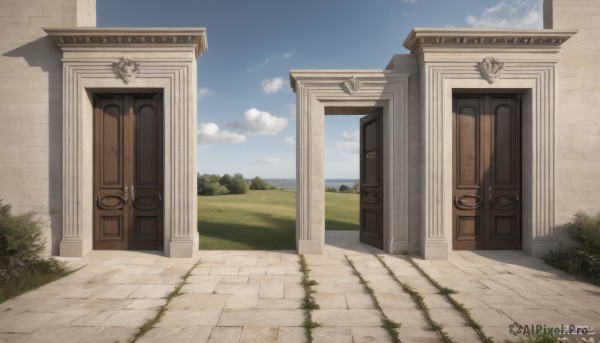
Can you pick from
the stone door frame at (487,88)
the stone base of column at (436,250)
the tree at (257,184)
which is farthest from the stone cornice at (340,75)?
the tree at (257,184)

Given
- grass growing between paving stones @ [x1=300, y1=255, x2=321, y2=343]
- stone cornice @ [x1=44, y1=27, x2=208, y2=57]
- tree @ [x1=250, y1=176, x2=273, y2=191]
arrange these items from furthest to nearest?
tree @ [x1=250, y1=176, x2=273, y2=191], stone cornice @ [x1=44, y1=27, x2=208, y2=57], grass growing between paving stones @ [x1=300, y1=255, x2=321, y2=343]

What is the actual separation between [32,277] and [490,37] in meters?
9.48

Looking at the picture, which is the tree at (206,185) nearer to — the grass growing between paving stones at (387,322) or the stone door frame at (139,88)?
the stone door frame at (139,88)

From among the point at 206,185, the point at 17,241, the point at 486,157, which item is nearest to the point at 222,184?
the point at 206,185

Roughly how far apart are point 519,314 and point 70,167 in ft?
27.0

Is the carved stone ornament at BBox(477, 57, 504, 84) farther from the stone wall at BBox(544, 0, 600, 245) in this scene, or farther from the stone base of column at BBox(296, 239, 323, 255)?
the stone base of column at BBox(296, 239, 323, 255)

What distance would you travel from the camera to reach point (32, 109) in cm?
645

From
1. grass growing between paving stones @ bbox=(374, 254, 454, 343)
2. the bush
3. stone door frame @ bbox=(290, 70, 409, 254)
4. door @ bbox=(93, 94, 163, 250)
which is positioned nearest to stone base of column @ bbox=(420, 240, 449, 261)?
stone door frame @ bbox=(290, 70, 409, 254)

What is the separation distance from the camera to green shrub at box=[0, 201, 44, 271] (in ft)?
17.2

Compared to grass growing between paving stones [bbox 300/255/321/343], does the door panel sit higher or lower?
higher

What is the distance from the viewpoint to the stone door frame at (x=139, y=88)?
251 inches

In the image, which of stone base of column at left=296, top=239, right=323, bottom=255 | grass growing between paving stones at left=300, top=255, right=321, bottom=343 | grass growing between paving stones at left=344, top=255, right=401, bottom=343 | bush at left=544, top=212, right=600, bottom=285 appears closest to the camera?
grass growing between paving stones at left=344, top=255, right=401, bottom=343

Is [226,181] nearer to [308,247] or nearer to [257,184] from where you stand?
[257,184]

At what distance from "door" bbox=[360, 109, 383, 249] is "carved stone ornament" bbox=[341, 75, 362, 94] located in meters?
0.82
